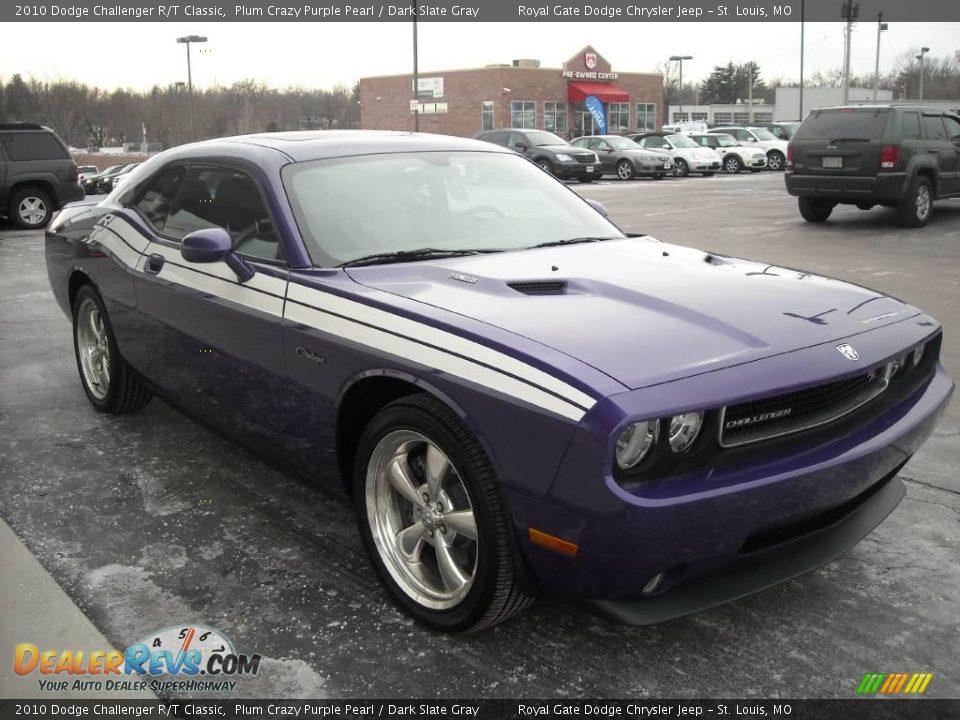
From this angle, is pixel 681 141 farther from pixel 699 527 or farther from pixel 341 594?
pixel 699 527

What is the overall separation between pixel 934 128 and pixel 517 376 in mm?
14076

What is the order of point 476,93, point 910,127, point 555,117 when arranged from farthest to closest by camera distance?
1. point 555,117
2. point 476,93
3. point 910,127

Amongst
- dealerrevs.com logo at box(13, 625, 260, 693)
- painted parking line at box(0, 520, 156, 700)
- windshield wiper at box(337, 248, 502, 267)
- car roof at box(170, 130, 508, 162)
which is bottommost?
A: dealerrevs.com logo at box(13, 625, 260, 693)

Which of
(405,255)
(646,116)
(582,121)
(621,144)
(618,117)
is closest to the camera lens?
(405,255)

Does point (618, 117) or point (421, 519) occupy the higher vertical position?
point (618, 117)

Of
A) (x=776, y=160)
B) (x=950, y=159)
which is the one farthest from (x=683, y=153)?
(x=950, y=159)

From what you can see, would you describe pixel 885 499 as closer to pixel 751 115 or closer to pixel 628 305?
pixel 628 305

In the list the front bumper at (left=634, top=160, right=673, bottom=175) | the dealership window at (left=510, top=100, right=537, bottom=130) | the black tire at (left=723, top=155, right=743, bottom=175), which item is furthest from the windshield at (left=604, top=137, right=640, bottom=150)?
the dealership window at (left=510, top=100, right=537, bottom=130)

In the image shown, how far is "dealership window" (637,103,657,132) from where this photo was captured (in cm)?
6438

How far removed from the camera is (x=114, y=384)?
514 cm

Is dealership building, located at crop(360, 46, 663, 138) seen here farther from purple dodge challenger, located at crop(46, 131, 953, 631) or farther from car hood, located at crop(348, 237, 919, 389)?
car hood, located at crop(348, 237, 919, 389)

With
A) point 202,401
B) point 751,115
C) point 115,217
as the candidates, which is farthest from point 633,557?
point 751,115

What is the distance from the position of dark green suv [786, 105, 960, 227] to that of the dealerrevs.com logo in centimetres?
1293

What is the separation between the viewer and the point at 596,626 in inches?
121
